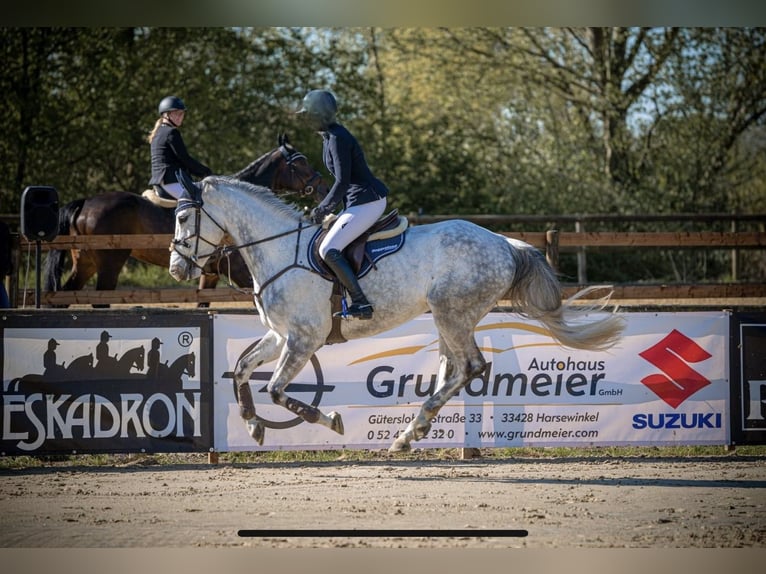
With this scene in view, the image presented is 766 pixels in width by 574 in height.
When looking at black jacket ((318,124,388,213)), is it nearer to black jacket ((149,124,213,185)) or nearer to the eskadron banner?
the eskadron banner

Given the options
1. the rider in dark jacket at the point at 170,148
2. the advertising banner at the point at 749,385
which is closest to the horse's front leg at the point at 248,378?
the rider in dark jacket at the point at 170,148

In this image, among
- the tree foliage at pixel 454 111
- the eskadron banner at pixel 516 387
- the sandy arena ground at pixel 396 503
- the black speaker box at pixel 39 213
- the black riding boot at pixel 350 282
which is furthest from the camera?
the tree foliage at pixel 454 111

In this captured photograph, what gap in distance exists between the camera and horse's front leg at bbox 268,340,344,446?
7723 mm

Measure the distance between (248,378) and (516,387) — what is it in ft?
8.46

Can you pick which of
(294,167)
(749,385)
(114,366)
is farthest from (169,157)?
(749,385)

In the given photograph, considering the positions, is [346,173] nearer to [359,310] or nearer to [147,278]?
[359,310]

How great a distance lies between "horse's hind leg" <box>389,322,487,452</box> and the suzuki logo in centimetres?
208

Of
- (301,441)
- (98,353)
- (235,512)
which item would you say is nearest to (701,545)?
Result: (235,512)

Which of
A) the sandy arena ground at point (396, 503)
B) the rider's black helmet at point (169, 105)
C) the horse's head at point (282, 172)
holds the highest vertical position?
the rider's black helmet at point (169, 105)

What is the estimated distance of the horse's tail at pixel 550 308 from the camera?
8.13 m

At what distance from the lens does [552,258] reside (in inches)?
445

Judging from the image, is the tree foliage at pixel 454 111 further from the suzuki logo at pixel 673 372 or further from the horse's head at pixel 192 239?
the horse's head at pixel 192 239

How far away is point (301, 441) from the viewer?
29.6 ft

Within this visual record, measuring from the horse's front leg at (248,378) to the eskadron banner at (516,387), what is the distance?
0.99m
